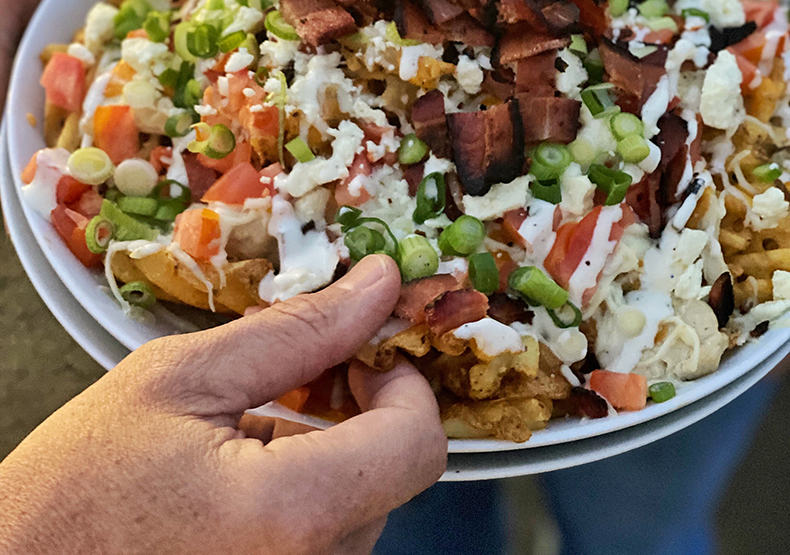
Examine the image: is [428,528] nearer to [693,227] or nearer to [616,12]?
[693,227]

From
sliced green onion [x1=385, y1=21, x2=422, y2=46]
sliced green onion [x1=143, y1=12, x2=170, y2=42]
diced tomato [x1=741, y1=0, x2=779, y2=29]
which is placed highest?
sliced green onion [x1=143, y1=12, x2=170, y2=42]

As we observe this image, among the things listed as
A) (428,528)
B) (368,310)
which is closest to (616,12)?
(368,310)

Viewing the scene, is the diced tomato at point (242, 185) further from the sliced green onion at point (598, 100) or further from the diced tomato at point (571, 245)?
the sliced green onion at point (598, 100)

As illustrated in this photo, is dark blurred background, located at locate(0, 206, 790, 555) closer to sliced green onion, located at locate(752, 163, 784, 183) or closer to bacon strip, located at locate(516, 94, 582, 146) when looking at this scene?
sliced green onion, located at locate(752, 163, 784, 183)

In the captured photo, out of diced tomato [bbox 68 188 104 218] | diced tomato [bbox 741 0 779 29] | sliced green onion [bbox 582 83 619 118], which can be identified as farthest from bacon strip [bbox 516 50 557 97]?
diced tomato [bbox 68 188 104 218]

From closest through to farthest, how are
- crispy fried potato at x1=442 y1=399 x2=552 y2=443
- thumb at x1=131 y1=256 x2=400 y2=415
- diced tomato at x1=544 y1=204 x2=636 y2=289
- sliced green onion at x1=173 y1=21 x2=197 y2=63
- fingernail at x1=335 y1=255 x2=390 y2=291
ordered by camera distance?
thumb at x1=131 y1=256 x2=400 y2=415, fingernail at x1=335 y1=255 x2=390 y2=291, crispy fried potato at x1=442 y1=399 x2=552 y2=443, diced tomato at x1=544 y1=204 x2=636 y2=289, sliced green onion at x1=173 y1=21 x2=197 y2=63

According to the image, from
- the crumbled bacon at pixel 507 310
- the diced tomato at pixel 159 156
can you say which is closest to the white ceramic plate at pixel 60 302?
the diced tomato at pixel 159 156
